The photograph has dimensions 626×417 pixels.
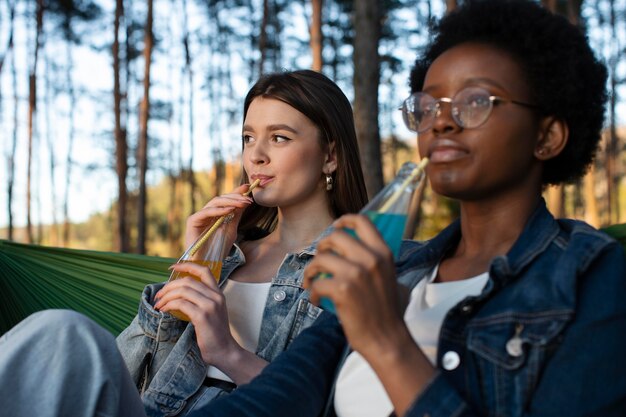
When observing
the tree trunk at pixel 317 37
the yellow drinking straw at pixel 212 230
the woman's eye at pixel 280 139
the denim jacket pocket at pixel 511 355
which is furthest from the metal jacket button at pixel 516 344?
the tree trunk at pixel 317 37

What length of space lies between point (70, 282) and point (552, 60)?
242 centimetres

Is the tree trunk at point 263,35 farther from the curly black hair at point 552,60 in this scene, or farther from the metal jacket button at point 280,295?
the curly black hair at point 552,60

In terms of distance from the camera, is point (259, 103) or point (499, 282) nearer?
point (499, 282)

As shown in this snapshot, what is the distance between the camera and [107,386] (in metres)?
1.24

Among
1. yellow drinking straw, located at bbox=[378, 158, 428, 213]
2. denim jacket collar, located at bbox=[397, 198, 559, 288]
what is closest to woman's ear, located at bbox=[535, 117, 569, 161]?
denim jacket collar, located at bbox=[397, 198, 559, 288]

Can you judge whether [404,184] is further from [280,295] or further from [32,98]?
[32,98]

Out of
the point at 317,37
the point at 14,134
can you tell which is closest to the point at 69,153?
the point at 14,134

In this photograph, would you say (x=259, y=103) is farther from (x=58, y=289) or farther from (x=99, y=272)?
(x=58, y=289)

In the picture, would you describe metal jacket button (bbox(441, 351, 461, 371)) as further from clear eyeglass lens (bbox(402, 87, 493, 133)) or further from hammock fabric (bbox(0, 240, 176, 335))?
hammock fabric (bbox(0, 240, 176, 335))

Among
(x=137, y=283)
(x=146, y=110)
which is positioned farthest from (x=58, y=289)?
(x=146, y=110)

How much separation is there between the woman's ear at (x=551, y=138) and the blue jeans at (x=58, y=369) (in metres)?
0.97

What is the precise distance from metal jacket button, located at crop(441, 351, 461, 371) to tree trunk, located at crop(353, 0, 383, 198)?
3519 millimetres

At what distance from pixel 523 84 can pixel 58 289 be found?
7.96ft

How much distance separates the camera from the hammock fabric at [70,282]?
2816 millimetres
